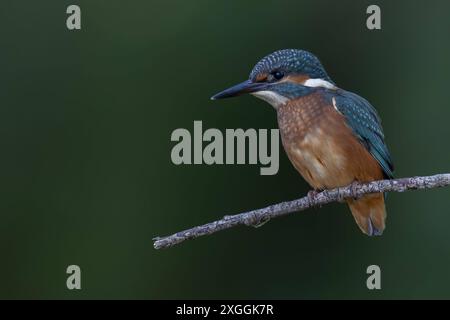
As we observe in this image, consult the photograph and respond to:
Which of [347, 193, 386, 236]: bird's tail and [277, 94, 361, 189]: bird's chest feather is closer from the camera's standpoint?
[277, 94, 361, 189]: bird's chest feather

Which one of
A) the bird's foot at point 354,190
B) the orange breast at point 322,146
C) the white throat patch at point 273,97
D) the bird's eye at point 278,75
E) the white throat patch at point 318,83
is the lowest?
the bird's foot at point 354,190

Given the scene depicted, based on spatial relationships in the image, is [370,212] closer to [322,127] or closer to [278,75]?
[322,127]

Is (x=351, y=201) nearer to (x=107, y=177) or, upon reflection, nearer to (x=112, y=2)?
(x=107, y=177)

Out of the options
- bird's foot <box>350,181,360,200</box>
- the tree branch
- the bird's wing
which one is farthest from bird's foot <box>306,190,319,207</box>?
the bird's wing

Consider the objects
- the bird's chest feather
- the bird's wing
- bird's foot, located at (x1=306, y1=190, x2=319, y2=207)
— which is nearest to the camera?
bird's foot, located at (x1=306, y1=190, x2=319, y2=207)

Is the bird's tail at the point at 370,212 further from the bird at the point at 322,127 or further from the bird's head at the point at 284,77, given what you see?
the bird's head at the point at 284,77

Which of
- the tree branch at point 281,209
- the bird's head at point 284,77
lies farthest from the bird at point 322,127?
the tree branch at point 281,209

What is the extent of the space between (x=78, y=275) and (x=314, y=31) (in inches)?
71.8

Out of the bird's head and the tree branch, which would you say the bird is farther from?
the tree branch

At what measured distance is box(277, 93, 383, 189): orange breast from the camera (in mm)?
3510

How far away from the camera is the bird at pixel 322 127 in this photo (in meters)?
3.53

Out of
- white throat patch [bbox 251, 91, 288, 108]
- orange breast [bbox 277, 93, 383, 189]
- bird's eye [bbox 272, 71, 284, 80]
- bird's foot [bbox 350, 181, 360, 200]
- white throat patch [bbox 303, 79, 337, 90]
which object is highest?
bird's eye [bbox 272, 71, 284, 80]

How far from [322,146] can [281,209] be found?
499 millimetres

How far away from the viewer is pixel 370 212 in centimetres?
370
